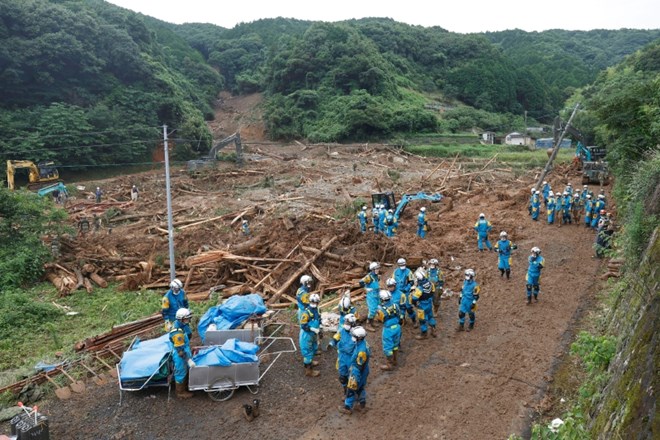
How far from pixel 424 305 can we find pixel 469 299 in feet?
3.77

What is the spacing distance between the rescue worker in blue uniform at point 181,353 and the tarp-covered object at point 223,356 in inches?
8.0

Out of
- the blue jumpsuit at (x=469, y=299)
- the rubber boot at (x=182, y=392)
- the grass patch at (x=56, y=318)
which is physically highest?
the blue jumpsuit at (x=469, y=299)

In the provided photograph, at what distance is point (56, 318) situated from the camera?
15.2 m

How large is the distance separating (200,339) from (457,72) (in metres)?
87.3

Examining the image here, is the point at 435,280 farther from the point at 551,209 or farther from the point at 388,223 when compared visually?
the point at 551,209

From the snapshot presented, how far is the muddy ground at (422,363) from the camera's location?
816 cm

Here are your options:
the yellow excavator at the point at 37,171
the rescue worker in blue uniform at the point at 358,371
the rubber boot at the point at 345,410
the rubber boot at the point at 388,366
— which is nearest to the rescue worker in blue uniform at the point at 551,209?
the rubber boot at the point at 388,366

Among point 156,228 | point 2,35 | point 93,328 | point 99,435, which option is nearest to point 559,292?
point 99,435

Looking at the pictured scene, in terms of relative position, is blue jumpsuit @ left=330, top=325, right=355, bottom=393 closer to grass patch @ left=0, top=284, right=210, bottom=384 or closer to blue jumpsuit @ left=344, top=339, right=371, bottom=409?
blue jumpsuit @ left=344, top=339, right=371, bottom=409

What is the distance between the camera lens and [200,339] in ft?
37.6

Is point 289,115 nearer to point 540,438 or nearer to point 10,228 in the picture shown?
point 10,228

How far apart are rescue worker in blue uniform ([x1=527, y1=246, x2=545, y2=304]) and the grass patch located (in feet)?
29.5

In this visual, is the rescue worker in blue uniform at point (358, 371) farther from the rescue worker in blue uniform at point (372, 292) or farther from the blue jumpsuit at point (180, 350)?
the rescue worker in blue uniform at point (372, 292)

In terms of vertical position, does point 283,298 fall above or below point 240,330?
below
